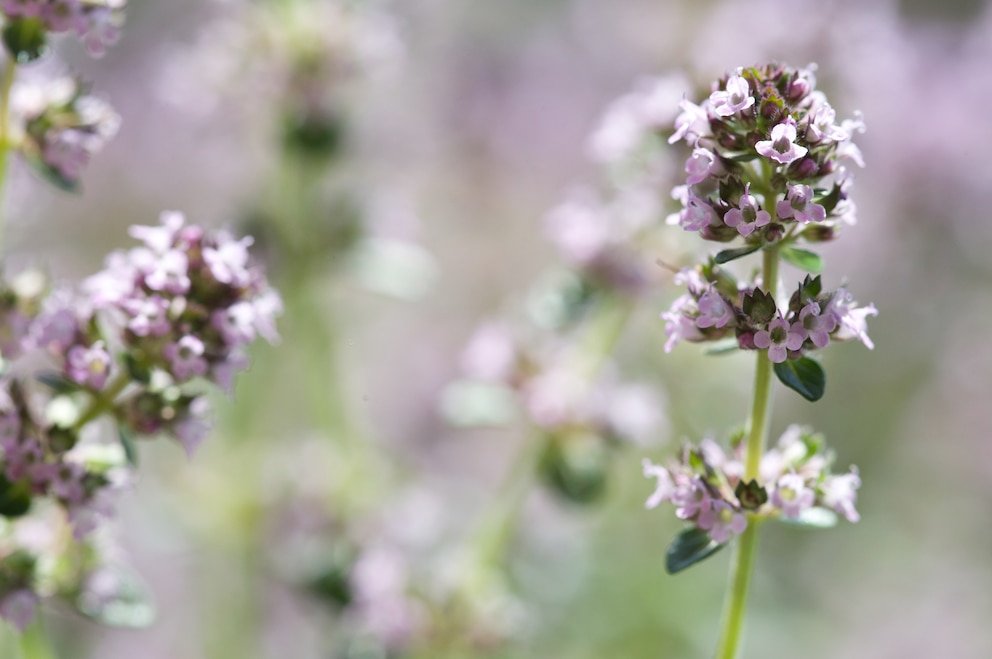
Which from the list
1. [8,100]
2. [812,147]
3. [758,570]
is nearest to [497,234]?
[758,570]

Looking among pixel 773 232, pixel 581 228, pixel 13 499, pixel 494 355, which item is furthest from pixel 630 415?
pixel 13 499

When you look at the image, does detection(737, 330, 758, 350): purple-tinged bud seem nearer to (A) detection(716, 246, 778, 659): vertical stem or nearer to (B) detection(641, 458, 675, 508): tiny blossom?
(A) detection(716, 246, 778, 659): vertical stem

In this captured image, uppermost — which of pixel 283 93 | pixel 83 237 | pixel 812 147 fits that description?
pixel 83 237

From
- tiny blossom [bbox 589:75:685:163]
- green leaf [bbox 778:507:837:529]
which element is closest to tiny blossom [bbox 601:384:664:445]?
tiny blossom [bbox 589:75:685:163]

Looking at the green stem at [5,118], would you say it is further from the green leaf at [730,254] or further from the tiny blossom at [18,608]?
the green leaf at [730,254]

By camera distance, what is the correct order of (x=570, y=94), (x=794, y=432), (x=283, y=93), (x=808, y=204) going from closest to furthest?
(x=808, y=204)
(x=794, y=432)
(x=283, y=93)
(x=570, y=94)

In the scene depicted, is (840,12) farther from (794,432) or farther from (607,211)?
(794,432)

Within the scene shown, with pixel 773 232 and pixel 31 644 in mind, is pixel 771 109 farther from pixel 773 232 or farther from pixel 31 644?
pixel 31 644
